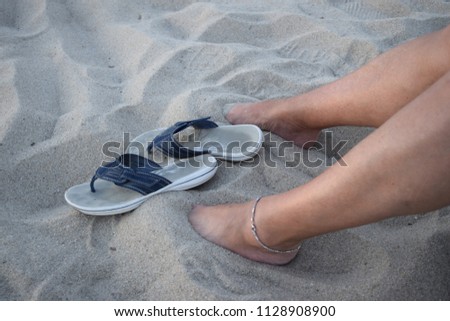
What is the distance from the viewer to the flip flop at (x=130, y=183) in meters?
1.21

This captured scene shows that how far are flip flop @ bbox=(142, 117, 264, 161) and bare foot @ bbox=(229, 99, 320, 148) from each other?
6 cm

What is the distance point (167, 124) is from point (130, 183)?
1.09ft

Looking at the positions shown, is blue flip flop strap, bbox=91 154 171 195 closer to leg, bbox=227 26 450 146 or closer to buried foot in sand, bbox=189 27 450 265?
buried foot in sand, bbox=189 27 450 265

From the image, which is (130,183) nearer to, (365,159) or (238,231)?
(238,231)

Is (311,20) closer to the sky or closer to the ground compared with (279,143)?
closer to the sky

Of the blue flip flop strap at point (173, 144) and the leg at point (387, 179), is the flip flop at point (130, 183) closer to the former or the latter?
the blue flip flop strap at point (173, 144)

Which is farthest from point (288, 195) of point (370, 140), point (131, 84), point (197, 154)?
point (131, 84)

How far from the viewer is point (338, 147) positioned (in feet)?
4.89

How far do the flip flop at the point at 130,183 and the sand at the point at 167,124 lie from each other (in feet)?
0.11

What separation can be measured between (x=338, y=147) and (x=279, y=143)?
0.20 m

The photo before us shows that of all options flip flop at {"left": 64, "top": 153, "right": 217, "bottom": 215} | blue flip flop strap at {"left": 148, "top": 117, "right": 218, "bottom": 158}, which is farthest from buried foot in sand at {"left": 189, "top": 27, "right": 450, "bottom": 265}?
blue flip flop strap at {"left": 148, "top": 117, "right": 218, "bottom": 158}

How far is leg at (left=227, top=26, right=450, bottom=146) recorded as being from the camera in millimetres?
1121
